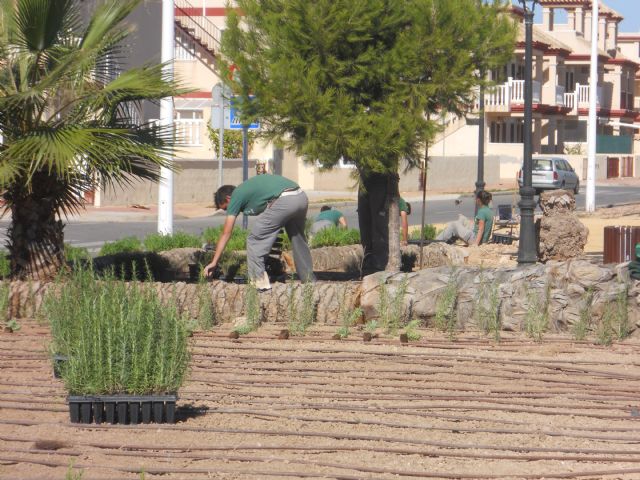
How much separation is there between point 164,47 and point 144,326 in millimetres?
9914

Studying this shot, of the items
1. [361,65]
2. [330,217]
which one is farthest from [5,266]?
[330,217]

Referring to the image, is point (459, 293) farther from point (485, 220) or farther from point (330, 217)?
point (485, 220)

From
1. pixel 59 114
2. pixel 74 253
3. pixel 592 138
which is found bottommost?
Answer: pixel 74 253

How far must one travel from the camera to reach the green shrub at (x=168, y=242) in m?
14.8

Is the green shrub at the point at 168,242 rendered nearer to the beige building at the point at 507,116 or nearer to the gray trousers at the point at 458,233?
the gray trousers at the point at 458,233

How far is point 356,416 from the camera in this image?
23.7 feet

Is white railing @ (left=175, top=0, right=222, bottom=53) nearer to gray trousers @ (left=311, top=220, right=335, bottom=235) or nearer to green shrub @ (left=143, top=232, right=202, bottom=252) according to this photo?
gray trousers @ (left=311, top=220, right=335, bottom=235)

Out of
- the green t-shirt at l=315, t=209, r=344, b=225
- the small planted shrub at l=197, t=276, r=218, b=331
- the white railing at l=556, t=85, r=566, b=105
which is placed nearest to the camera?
the small planted shrub at l=197, t=276, r=218, b=331

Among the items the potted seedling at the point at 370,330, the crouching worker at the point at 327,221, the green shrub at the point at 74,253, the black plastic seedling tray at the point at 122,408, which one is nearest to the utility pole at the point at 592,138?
the crouching worker at the point at 327,221

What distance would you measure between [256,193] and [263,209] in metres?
0.19

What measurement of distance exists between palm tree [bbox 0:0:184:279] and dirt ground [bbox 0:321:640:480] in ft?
6.44

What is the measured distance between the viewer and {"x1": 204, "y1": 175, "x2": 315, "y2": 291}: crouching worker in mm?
11344

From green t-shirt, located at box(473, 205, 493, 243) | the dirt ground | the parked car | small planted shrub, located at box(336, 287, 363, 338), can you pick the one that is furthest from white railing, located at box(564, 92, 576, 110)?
the dirt ground

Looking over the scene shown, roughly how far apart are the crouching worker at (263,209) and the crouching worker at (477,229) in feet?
25.9
